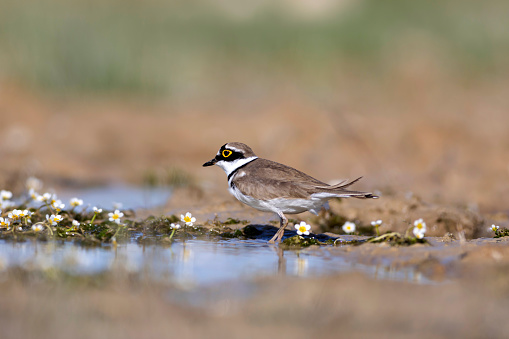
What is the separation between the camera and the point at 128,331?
11.5 ft

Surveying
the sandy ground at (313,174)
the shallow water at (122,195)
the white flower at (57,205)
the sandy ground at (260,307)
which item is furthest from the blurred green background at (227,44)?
the sandy ground at (260,307)

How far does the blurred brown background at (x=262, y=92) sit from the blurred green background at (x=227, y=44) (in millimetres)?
49

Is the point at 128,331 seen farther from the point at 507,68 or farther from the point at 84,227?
the point at 507,68

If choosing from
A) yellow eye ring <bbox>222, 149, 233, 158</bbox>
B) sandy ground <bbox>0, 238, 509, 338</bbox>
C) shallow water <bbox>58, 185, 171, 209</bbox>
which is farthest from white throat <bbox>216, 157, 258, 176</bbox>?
sandy ground <bbox>0, 238, 509, 338</bbox>

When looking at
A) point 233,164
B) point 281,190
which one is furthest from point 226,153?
point 281,190

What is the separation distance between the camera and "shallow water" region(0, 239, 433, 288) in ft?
15.6

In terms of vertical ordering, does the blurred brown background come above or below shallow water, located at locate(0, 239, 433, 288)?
above

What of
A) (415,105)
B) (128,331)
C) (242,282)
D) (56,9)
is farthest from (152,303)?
(56,9)

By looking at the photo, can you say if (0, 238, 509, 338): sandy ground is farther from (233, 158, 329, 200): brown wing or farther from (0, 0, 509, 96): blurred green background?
(0, 0, 509, 96): blurred green background

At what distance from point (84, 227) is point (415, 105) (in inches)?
454

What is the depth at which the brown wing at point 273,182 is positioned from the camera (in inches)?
257

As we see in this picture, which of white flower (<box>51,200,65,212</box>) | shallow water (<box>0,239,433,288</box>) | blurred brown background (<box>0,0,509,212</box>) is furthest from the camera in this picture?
blurred brown background (<box>0,0,509,212</box>)

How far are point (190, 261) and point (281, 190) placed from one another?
4.79ft

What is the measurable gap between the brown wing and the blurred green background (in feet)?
35.3
